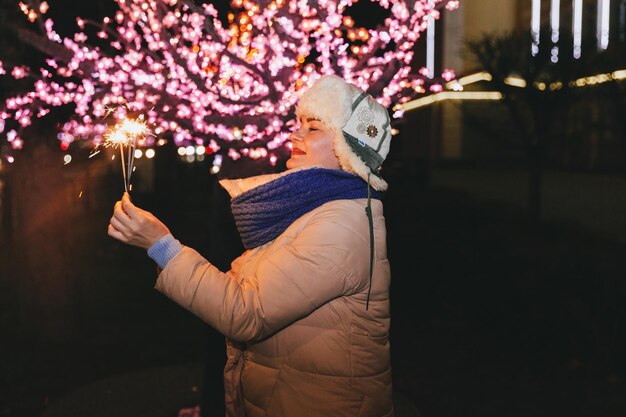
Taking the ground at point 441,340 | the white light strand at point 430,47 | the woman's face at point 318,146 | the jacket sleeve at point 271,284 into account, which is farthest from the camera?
the white light strand at point 430,47

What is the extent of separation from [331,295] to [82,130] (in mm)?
2898

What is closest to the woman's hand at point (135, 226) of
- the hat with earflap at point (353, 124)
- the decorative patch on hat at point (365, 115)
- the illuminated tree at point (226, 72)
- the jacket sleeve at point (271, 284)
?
the jacket sleeve at point (271, 284)

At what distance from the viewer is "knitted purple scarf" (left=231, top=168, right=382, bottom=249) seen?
226 cm

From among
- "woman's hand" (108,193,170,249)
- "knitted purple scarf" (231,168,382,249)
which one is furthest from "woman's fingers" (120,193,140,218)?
"knitted purple scarf" (231,168,382,249)

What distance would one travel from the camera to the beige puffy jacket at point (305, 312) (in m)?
2.04

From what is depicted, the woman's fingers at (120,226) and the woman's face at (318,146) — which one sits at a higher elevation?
the woman's face at (318,146)

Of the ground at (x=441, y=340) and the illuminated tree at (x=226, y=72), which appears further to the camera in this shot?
the ground at (x=441, y=340)

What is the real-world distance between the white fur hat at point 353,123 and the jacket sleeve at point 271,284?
0.95ft

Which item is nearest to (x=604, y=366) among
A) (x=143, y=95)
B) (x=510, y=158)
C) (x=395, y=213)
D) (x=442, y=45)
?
(x=143, y=95)

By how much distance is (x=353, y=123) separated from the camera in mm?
2307

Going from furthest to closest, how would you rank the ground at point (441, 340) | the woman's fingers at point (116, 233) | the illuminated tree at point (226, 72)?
the ground at point (441, 340) < the illuminated tree at point (226, 72) < the woman's fingers at point (116, 233)

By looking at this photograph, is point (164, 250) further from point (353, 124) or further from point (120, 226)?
point (353, 124)

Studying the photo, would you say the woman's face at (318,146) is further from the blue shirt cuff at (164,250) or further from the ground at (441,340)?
the ground at (441,340)

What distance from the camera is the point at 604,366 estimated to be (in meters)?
6.40
